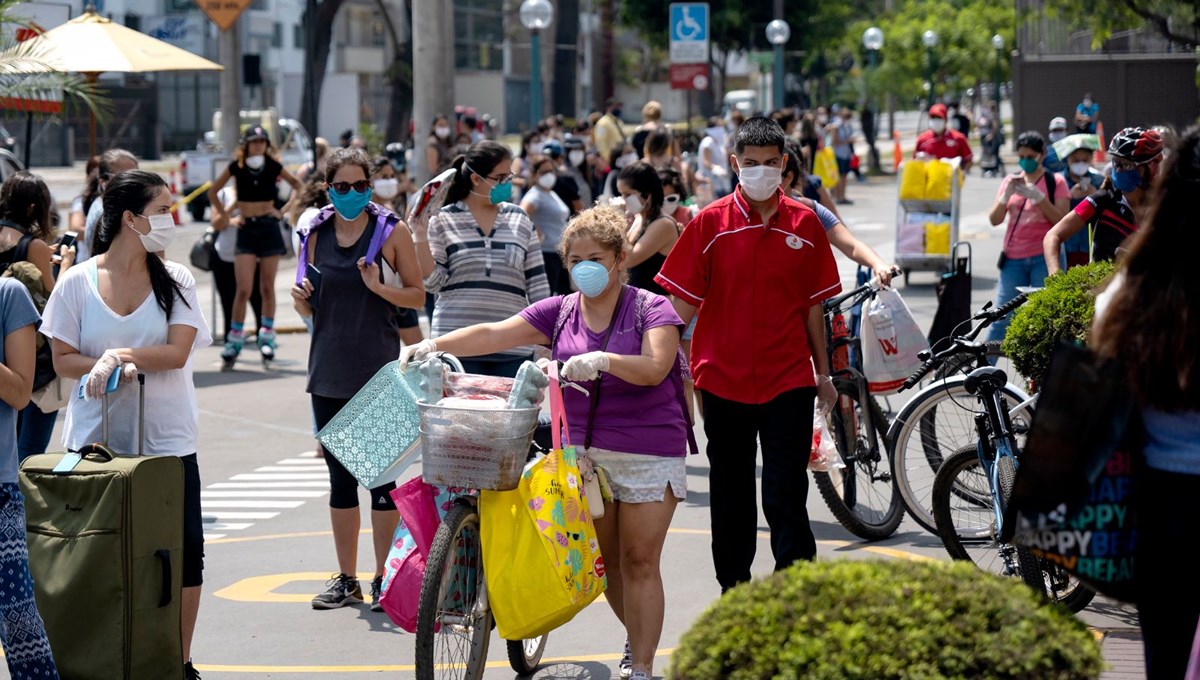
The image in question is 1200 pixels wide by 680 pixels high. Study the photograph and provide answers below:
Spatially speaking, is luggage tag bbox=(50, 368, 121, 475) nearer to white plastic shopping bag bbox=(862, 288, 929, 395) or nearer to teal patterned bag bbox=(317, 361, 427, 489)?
teal patterned bag bbox=(317, 361, 427, 489)

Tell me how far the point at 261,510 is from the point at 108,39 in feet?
24.8

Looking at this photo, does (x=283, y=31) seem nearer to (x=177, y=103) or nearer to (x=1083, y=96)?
(x=177, y=103)

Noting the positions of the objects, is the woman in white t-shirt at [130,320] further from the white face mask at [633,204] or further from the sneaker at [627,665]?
the white face mask at [633,204]

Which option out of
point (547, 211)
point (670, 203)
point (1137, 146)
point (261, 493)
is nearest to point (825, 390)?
point (1137, 146)

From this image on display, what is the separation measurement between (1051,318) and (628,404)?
2.00 metres

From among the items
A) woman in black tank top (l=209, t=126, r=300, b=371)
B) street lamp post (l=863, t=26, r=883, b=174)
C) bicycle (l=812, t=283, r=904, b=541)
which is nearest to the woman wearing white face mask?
woman in black tank top (l=209, t=126, r=300, b=371)

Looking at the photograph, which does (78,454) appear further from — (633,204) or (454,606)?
(633,204)

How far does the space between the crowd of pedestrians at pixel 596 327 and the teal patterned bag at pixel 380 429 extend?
201 millimetres

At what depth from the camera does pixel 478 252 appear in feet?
25.8

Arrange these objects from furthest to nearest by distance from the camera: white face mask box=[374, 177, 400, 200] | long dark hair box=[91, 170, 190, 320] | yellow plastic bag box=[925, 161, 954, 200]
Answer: yellow plastic bag box=[925, 161, 954, 200]
white face mask box=[374, 177, 400, 200]
long dark hair box=[91, 170, 190, 320]

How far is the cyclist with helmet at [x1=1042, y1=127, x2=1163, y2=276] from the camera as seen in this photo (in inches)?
298

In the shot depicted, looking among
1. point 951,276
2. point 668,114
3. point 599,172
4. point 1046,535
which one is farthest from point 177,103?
point 1046,535

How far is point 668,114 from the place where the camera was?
91125 mm

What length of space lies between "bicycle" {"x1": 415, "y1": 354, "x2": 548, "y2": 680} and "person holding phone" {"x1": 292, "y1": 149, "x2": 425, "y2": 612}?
1.72 m
